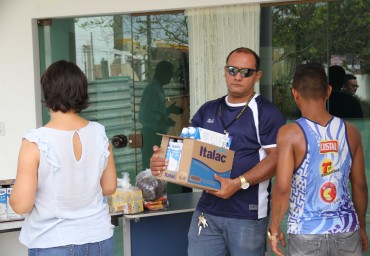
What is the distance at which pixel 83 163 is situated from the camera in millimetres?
2586

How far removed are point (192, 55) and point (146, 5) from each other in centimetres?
62

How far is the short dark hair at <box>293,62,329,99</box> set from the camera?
2.92 m

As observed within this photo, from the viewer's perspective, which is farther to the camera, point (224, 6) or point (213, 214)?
point (224, 6)

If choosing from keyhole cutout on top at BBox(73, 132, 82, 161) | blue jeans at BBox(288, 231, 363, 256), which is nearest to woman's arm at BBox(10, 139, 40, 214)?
keyhole cutout on top at BBox(73, 132, 82, 161)

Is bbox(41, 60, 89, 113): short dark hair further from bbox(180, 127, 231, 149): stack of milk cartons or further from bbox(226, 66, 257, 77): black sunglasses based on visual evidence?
bbox(226, 66, 257, 77): black sunglasses

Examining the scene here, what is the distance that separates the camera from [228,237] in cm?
336

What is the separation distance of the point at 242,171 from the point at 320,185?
0.58 m

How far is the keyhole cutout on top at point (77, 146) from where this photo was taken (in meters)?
2.57

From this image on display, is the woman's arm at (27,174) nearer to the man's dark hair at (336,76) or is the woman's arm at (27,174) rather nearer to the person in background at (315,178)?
the person in background at (315,178)

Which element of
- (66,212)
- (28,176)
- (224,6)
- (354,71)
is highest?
(224,6)

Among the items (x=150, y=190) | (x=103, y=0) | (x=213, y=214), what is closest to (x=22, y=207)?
(x=213, y=214)

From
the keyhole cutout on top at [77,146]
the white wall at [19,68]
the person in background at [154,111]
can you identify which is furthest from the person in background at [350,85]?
the keyhole cutout on top at [77,146]

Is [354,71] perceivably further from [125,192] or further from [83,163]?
[83,163]

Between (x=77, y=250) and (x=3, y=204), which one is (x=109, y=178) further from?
(x=3, y=204)
